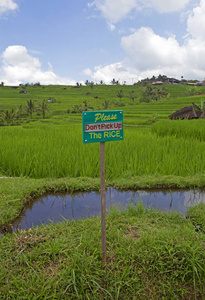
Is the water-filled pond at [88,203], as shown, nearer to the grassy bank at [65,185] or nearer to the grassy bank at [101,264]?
the grassy bank at [65,185]

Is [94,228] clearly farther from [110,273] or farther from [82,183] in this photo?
[82,183]

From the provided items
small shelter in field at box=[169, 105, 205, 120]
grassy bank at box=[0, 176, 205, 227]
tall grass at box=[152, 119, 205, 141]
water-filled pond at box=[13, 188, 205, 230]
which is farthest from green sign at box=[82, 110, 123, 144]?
small shelter in field at box=[169, 105, 205, 120]

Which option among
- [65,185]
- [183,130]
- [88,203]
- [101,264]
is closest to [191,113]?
[183,130]

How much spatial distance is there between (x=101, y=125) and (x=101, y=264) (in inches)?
43.1

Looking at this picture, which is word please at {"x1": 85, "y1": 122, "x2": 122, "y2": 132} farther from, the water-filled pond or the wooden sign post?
the water-filled pond

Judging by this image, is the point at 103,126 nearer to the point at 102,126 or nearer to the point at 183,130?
the point at 102,126

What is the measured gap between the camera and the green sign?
1.70 meters

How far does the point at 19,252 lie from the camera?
6.45ft

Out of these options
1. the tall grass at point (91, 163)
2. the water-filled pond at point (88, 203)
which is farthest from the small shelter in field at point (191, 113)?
the water-filled pond at point (88, 203)

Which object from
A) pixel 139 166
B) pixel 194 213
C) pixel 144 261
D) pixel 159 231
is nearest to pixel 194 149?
pixel 139 166

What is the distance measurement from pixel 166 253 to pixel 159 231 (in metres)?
0.29

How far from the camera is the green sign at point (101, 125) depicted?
1.70 m

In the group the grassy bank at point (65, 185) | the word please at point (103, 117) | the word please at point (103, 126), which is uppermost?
the word please at point (103, 117)

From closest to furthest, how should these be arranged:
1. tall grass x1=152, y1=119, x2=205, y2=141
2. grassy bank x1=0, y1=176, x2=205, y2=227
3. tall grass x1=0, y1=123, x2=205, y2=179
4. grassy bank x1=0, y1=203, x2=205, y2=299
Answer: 1. grassy bank x1=0, y1=203, x2=205, y2=299
2. grassy bank x1=0, y1=176, x2=205, y2=227
3. tall grass x1=0, y1=123, x2=205, y2=179
4. tall grass x1=152, y1=119, x2=205, y2=141
